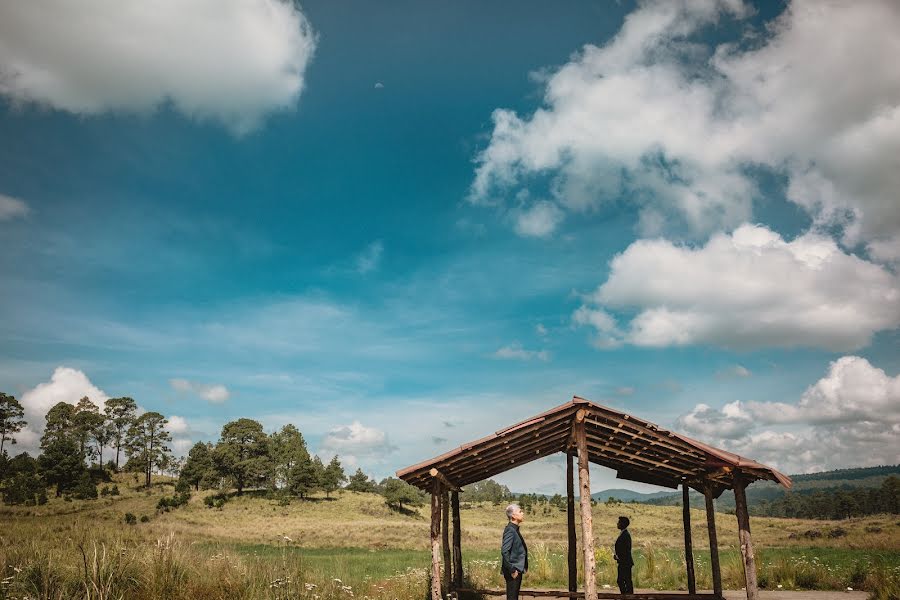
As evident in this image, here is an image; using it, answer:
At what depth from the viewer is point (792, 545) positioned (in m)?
37.1

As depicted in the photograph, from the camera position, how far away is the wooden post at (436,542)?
11.5m

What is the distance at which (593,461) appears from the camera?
15406 mm

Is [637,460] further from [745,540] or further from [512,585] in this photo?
[512,585]

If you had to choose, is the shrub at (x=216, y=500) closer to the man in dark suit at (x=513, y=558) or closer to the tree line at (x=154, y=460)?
the tree line at (x=154, y=460)

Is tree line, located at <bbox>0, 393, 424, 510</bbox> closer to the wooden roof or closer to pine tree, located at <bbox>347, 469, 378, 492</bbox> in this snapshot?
pine tree, located at <bbox>347, 469, 378, 492</bbox>

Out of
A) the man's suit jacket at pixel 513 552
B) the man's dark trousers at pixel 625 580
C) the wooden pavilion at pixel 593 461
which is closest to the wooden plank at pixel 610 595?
the wooden pavilion at pixel 593 461

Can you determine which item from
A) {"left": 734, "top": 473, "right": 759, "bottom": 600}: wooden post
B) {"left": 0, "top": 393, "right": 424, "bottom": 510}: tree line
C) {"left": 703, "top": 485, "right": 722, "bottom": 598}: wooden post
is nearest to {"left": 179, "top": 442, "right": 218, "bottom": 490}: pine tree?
{"left": 0, "top": 393, "right": 424, "bottom": 510}: tree line

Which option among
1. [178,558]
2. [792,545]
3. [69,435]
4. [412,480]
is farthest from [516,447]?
[69,435]

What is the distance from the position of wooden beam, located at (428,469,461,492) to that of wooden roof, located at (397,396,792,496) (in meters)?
0.04

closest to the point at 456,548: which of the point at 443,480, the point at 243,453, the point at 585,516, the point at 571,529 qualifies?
the point at 571,529

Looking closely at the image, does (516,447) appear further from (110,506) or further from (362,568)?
(110,506)

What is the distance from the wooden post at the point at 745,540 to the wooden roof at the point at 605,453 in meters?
0.31

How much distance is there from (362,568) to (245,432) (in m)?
50.7

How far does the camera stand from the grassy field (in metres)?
9.97
